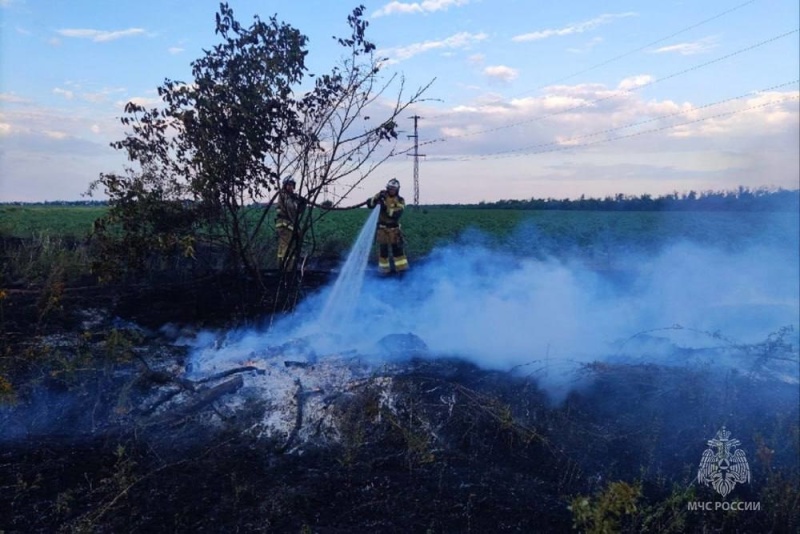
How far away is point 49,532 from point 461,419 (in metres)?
3.57

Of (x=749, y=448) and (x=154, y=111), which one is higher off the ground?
(x=154, y=111)

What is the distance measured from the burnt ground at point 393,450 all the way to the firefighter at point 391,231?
4334mm

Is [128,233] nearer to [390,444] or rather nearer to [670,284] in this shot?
[390,444]

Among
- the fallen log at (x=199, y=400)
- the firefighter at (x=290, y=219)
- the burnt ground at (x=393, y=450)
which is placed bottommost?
the burnt ground at (x=393, y=450)

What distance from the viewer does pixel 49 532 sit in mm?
3846

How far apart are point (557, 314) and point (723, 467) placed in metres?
5.13

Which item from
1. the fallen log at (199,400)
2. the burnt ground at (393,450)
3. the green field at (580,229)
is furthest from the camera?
the green field at (580,229)

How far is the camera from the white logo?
477 centimetres

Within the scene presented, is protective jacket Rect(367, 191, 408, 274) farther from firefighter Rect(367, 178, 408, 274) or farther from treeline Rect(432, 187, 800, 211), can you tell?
treeline Rect(432, 187, 800, 211)

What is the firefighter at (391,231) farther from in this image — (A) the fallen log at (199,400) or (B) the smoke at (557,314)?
(A) the fallen log at (199,400)

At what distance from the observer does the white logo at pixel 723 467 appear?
4.77 meters

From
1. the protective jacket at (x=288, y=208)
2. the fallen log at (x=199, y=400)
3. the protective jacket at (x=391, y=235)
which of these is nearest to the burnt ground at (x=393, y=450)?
the fallen log at (x=199, y=400)

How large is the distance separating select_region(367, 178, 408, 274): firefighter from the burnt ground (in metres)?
4.33

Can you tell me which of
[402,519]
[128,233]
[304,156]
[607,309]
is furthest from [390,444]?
[607,309]
